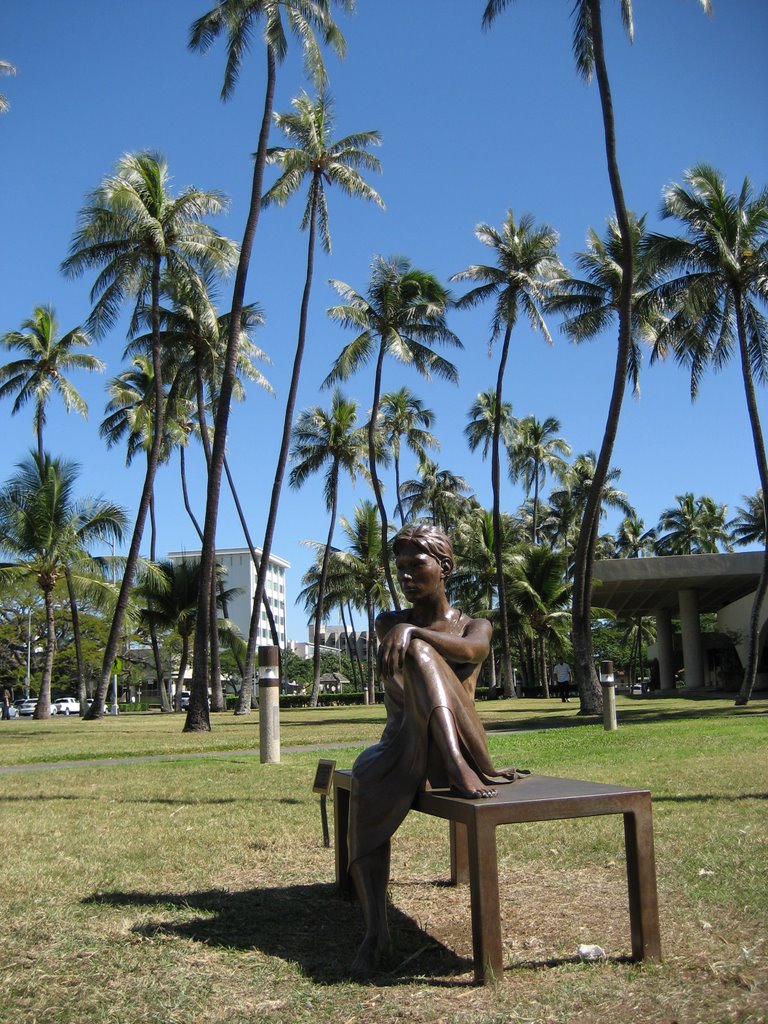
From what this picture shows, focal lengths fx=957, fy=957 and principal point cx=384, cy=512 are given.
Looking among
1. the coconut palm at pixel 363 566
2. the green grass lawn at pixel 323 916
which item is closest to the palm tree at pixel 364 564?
the coconut palm at pixel 363 566

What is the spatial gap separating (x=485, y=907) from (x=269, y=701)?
29.3 feet

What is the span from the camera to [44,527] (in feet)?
106

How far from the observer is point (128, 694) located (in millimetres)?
81875

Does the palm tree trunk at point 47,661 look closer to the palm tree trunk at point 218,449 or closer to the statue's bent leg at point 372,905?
the palm tree trunk at point 218,449

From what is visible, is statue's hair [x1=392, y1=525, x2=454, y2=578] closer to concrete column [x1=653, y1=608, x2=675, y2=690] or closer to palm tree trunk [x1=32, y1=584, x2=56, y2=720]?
palm tree trunk [x1=32, y1=584, x2=56, y2=720]

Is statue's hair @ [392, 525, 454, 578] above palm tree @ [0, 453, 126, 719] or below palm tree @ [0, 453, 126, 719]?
below

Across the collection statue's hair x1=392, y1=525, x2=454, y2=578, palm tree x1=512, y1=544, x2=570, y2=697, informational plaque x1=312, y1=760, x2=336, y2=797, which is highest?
palm tree x1=512, y1=544, x2=570, y2=697

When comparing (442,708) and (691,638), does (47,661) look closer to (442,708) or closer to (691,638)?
(691,638)

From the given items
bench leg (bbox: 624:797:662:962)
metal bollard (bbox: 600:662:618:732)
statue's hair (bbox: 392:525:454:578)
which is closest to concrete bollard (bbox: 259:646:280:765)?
metal bollard (bbox: 600:662:618:732)

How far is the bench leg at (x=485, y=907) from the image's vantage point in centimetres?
362

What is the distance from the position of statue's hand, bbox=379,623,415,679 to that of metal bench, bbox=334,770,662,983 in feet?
1.86

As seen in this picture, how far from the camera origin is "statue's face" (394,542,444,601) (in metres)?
4.54

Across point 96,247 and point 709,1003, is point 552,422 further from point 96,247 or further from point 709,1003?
point 709,1003

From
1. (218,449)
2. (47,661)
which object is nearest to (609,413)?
(218,449)
